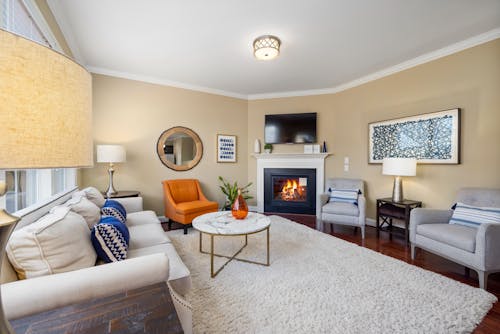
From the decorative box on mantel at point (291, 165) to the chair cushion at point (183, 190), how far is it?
148 centimetres

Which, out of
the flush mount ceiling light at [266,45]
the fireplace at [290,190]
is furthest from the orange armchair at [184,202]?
the flush mount ceiling light at [266,45]

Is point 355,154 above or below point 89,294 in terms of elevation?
above

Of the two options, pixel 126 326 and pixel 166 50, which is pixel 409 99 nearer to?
pixel 166 50

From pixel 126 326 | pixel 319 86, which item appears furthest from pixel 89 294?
pixel 319 86

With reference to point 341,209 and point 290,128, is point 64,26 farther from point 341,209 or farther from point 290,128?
point 341,209

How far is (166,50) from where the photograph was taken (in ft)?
9.61

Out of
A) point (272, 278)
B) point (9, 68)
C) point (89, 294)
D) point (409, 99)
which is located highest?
point (409, 99)

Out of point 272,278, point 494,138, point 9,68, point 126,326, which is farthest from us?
point 494,138

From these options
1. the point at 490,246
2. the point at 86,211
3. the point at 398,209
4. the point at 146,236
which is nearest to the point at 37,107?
the point at 86,211

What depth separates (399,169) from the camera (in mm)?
2934

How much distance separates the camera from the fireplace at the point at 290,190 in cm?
451

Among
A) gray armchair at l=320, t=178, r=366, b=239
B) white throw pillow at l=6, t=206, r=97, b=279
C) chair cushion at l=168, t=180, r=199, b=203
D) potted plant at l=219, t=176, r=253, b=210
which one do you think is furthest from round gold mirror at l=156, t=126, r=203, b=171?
white throw pillow at l=6, t=206, r=97, b=279

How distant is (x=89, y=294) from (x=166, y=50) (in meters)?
2.93

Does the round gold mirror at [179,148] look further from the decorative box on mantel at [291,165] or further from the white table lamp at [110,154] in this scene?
the decorative box on mantel at [291,165]
